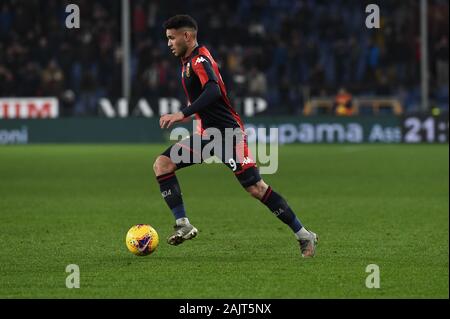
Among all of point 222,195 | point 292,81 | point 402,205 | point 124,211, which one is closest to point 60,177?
point 222,195

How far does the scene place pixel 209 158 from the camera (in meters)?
9.77

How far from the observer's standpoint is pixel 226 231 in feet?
38.8

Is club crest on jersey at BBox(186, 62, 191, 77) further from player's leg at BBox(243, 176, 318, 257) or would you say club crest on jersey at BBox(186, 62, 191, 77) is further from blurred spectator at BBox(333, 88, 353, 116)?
blurred spectator at BBox(333, 88, 353, 116)

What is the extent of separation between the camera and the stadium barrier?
29.5 m

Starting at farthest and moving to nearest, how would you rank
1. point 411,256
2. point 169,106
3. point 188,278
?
1. point 169,106
2. point 411,256
3. point 188,278

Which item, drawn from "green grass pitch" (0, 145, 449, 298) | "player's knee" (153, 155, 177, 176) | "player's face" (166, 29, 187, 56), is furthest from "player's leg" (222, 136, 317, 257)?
"player's face" (166, 29, 187, 56)

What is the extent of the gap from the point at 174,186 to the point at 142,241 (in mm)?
620

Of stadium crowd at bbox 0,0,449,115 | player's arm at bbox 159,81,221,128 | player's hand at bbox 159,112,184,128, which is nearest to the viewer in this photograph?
player's hand at bbox 159,112,184,128

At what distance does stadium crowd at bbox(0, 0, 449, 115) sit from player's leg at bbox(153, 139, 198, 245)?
21.7m

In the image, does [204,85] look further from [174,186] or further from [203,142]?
[174,186]

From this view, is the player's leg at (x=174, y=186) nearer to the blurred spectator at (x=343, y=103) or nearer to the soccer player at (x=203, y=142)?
the soccer player at (x=203, y=142)

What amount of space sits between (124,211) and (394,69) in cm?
1938

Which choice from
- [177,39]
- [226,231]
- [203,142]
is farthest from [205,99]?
[226,231]

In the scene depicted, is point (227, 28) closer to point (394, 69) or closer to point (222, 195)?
point (394, 69)
